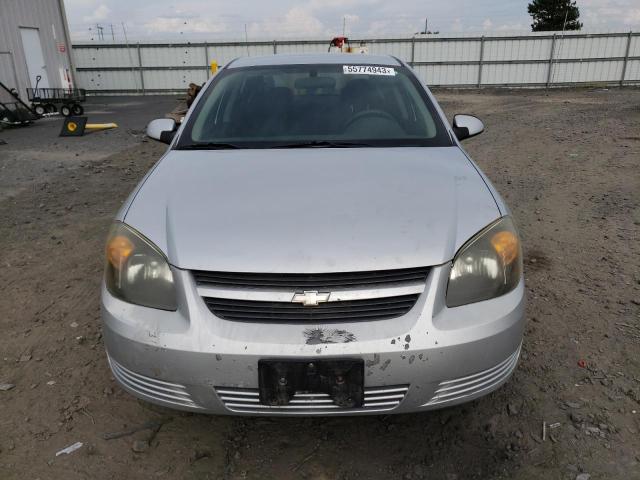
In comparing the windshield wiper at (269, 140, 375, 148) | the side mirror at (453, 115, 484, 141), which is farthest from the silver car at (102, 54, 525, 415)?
the side mirror at (453, 115, 484, 141)

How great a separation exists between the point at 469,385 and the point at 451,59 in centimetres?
2314

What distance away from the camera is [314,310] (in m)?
1.63

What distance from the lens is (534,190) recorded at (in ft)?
18.6

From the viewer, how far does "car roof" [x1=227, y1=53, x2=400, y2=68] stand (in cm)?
318

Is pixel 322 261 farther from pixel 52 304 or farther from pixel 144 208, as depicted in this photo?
pixel 52 304

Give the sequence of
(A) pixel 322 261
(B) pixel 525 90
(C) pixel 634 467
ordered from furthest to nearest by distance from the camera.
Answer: (B) pixel 525 90, (C) pixel 634 467, (A) pixel 322 261

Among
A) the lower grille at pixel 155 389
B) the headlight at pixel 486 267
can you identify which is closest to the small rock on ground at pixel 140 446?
the lower grille at pixel 155 389

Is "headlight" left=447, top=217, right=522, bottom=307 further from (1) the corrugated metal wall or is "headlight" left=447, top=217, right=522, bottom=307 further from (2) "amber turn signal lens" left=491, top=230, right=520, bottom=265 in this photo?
(1) the corrugated metal wall

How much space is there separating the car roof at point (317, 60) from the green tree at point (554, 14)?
42591mm

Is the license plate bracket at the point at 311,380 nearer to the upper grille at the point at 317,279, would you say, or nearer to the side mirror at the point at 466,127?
the upper grille at the point at 317,279

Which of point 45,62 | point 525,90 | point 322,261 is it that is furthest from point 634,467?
point 525,90

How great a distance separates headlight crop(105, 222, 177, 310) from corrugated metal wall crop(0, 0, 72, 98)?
50.2 feet

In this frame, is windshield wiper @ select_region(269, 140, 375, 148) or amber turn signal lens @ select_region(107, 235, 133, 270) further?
windshield wiper @ select_region(269, 140, 375, 148)

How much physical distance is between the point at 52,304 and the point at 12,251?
126 cm
